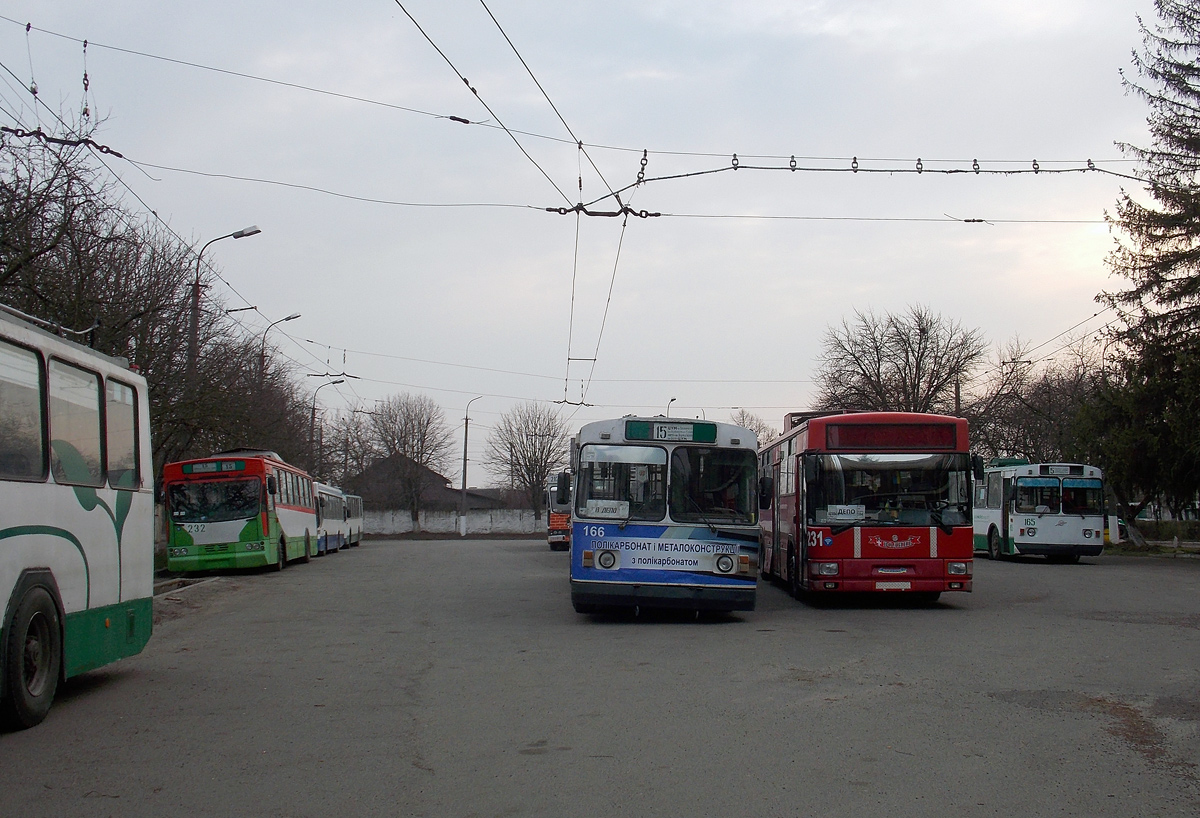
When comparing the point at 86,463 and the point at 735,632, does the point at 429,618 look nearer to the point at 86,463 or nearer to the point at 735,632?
the point at 735,632

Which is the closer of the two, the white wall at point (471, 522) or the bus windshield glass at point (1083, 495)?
the bus windshield glass at point (1083, 495)

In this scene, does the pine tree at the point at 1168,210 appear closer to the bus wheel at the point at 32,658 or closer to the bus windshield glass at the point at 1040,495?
the bus windshield glass at the point at 1040,495

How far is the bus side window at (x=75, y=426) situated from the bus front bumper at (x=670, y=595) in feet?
21.9

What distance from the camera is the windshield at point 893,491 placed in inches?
612

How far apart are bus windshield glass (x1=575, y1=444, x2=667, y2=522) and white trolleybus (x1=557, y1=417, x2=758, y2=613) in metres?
0.01

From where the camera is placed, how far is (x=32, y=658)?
7.30 metres

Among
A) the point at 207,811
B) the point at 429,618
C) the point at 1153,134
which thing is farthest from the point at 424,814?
the point at 1153,134

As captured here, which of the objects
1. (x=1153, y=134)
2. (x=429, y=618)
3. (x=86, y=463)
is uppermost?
(x=1153, y=134)

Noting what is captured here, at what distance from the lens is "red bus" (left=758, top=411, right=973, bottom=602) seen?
50.7ft

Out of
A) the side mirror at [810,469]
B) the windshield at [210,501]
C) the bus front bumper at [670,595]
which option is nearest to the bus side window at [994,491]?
the side mirror at [810,469]

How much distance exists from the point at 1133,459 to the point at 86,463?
1241 inches

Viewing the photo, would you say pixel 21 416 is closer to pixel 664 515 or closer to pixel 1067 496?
pixel 664 515

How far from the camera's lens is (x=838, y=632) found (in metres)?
12.8

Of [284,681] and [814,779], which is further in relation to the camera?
[284,681]
